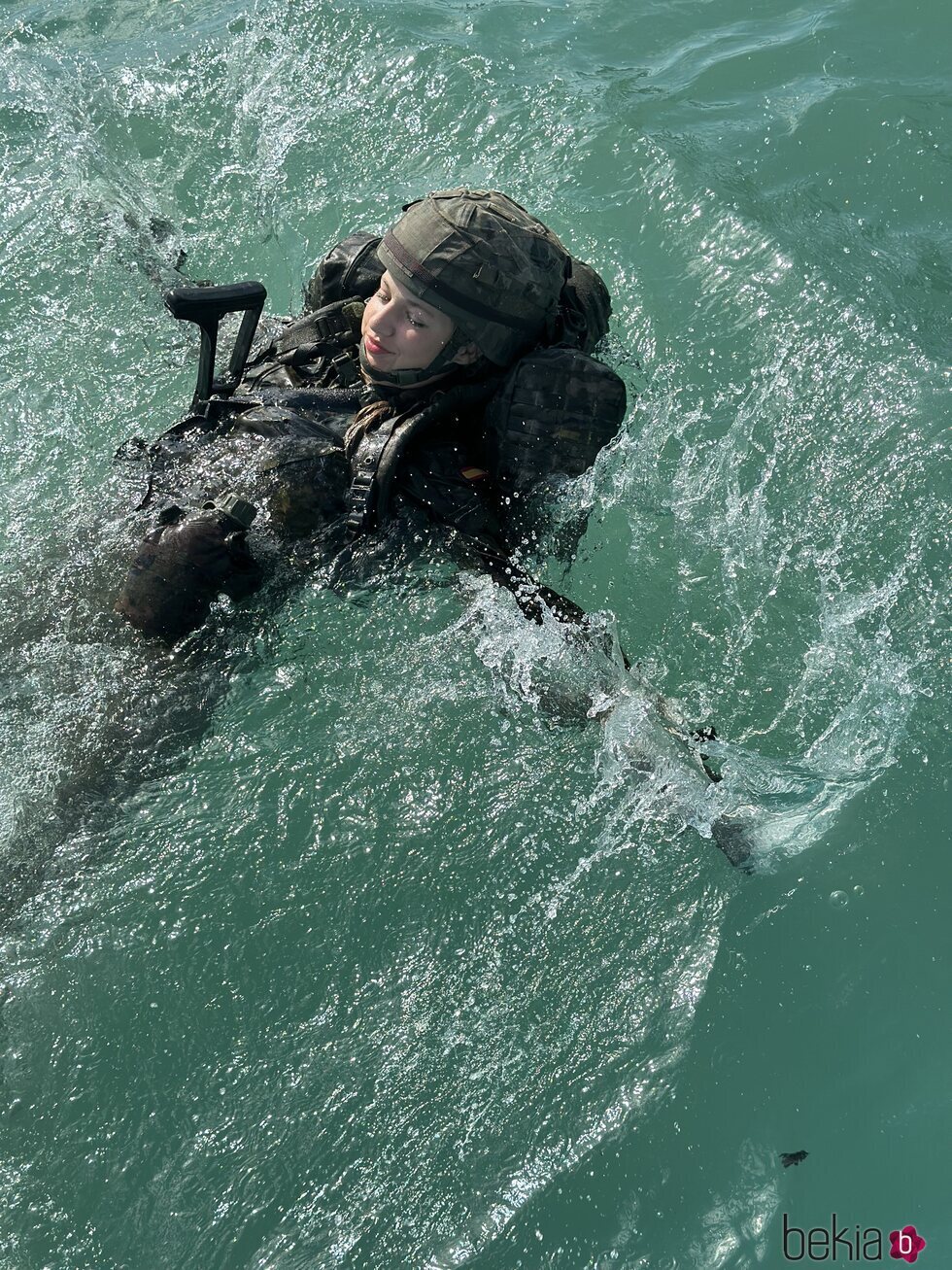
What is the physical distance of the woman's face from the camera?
4375mm

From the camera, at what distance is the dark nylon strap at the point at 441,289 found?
170 inches

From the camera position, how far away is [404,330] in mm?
4383

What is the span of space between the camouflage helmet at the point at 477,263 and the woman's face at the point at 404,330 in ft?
0.13

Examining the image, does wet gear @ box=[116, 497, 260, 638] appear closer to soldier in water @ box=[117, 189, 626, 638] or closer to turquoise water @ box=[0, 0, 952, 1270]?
soldier in water @ box=[117, 189, 626, 638]

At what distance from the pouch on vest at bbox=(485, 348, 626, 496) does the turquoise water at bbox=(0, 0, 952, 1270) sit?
0.17m

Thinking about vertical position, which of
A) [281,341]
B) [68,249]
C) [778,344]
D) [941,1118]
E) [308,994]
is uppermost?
[68,249]

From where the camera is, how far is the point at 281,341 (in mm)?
5148

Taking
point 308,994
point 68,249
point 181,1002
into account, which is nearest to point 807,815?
point 308,994

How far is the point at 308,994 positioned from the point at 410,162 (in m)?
5.32

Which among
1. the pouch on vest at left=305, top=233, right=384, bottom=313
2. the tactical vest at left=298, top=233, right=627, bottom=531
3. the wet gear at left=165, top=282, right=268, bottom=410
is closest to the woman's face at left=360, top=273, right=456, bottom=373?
the tactical vest at left=298, top=233, right=627, bottom=531

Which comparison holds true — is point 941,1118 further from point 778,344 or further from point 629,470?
point 778,344

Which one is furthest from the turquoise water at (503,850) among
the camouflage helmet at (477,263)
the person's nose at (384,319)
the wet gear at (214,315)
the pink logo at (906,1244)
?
the person's nose at (384,319)

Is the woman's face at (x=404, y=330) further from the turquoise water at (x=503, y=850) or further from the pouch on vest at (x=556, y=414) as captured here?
the turquoise water at (x=503, y=850)

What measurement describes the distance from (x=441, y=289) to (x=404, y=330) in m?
0.20
